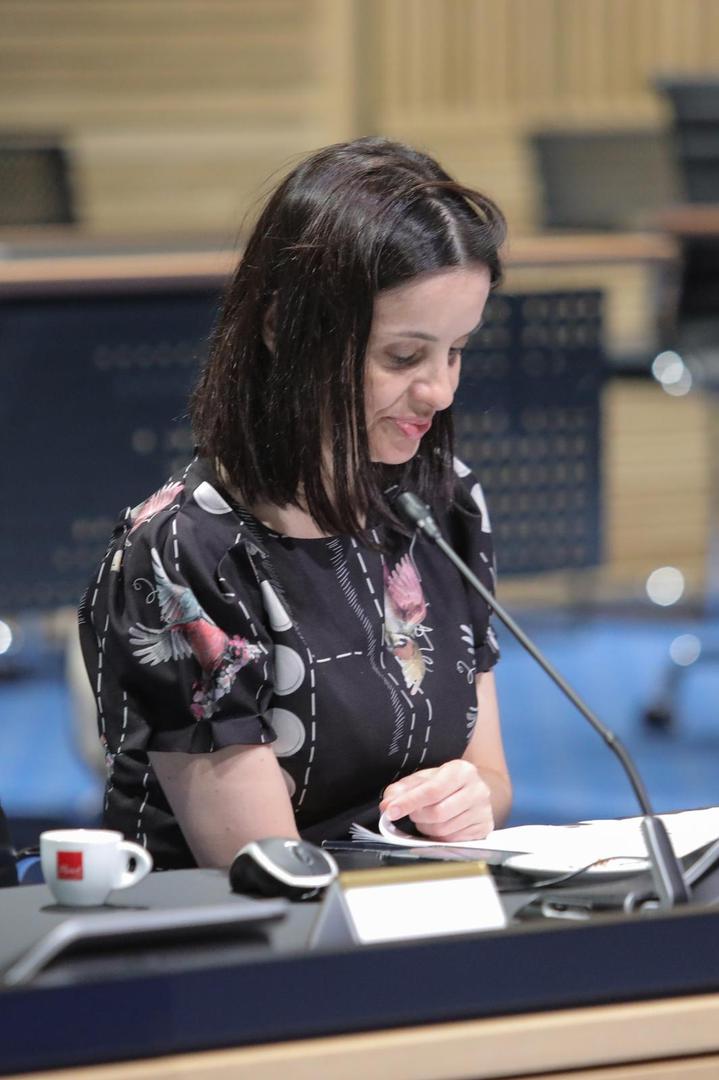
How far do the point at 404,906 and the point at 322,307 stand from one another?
55 centimetres

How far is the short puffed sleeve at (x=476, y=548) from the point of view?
155 centimetres

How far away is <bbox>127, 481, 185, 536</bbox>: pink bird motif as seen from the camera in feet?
4.50

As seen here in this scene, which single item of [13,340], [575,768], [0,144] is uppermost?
[0,144]

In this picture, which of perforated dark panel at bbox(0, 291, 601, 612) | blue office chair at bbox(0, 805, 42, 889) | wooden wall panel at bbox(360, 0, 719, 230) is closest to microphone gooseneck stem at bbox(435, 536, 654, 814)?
blue office chair at bbox(0, 805, 42, 889)

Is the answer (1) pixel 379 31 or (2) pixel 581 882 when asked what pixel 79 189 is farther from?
(2) pixel 581 882

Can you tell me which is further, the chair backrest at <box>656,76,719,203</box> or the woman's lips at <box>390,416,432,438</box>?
the chair backrest at <box>656,76,719,203</box>

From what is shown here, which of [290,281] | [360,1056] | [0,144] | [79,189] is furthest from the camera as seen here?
[79,189]

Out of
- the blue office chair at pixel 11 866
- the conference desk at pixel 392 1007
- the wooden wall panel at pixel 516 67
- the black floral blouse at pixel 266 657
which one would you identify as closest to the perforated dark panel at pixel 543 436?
the wooden wall panel at pixel 516 67

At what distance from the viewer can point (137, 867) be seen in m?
1.06

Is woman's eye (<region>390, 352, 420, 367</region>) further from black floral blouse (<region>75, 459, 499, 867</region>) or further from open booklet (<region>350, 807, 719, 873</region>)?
open booklet (<region>350, 807, 719, 873</region>)

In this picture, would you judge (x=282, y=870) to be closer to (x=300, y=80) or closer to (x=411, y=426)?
(x=411, y=426)

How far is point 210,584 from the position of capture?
1.32 metres

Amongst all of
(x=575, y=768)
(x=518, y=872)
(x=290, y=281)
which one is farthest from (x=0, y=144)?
(x=518, y=872)

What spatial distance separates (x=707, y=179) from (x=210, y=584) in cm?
314
